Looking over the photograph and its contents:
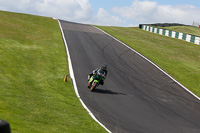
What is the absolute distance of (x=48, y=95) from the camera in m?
15.2

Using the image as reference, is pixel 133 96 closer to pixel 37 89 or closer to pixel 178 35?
pixel 37 89

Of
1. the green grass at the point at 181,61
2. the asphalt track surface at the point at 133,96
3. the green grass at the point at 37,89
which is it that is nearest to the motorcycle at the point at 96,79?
the asphalt track surface at the point at 133,96

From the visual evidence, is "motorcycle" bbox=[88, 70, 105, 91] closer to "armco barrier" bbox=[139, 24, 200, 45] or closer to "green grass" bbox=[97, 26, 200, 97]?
"green grass" bbox=[97, 26, 200, 97]

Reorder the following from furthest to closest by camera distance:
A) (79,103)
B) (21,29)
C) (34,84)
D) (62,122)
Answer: (21,29)
(34,84)
(79,103)
(62,122)

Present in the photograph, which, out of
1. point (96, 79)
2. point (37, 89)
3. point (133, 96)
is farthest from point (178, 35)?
point (37, 89)

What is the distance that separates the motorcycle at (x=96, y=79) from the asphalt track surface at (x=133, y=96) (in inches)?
18.0

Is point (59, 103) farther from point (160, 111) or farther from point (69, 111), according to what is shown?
point (160, 111)

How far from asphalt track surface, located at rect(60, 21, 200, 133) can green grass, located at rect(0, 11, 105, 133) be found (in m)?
1.12

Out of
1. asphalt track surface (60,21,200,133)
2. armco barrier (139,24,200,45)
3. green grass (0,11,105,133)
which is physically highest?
armco barrier (139,24,200,45)

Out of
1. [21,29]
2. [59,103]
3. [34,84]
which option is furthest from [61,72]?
[21,29]

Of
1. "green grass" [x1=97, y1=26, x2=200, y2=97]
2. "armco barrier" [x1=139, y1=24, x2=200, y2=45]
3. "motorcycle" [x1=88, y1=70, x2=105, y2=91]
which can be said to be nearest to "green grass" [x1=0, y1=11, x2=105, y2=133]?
"motorcycle" [x1=88, y1=70, x2=105, y2=91]

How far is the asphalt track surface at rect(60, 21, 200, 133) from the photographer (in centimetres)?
1321

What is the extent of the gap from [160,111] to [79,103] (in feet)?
15.1

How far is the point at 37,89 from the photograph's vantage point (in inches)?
634
